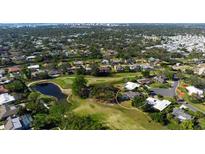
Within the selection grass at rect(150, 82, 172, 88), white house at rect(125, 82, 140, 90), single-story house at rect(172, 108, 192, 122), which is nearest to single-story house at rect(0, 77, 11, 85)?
white house at rect(125, 82, 140, 90)

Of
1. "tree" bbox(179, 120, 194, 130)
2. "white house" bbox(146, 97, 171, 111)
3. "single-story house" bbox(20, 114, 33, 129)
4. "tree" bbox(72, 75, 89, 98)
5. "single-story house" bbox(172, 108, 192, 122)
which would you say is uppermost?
"tree" bbox(72, 75, 89, 98)

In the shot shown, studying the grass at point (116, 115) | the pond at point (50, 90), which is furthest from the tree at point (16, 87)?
the grass at point (116, 115)

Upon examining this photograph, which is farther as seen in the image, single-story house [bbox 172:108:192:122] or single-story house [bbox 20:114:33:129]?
single-story house [bbox 172:108:192:122]

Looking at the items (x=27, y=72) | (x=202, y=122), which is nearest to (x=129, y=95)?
(x=202, y=122)

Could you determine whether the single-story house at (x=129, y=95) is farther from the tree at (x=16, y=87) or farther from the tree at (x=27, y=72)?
the tree at (x=27, y=72)

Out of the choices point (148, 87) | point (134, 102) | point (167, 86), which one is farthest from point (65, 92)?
point (167, 86)

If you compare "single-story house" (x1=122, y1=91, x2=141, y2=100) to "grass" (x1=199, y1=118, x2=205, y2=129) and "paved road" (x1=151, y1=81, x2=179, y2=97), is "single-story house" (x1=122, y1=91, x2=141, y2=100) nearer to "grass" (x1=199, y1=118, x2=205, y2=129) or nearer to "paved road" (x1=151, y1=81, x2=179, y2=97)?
"paved road" (x1=151, y1=81, x2=179, y2=97)

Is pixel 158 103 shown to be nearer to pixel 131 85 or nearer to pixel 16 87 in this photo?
pixel 131 85
